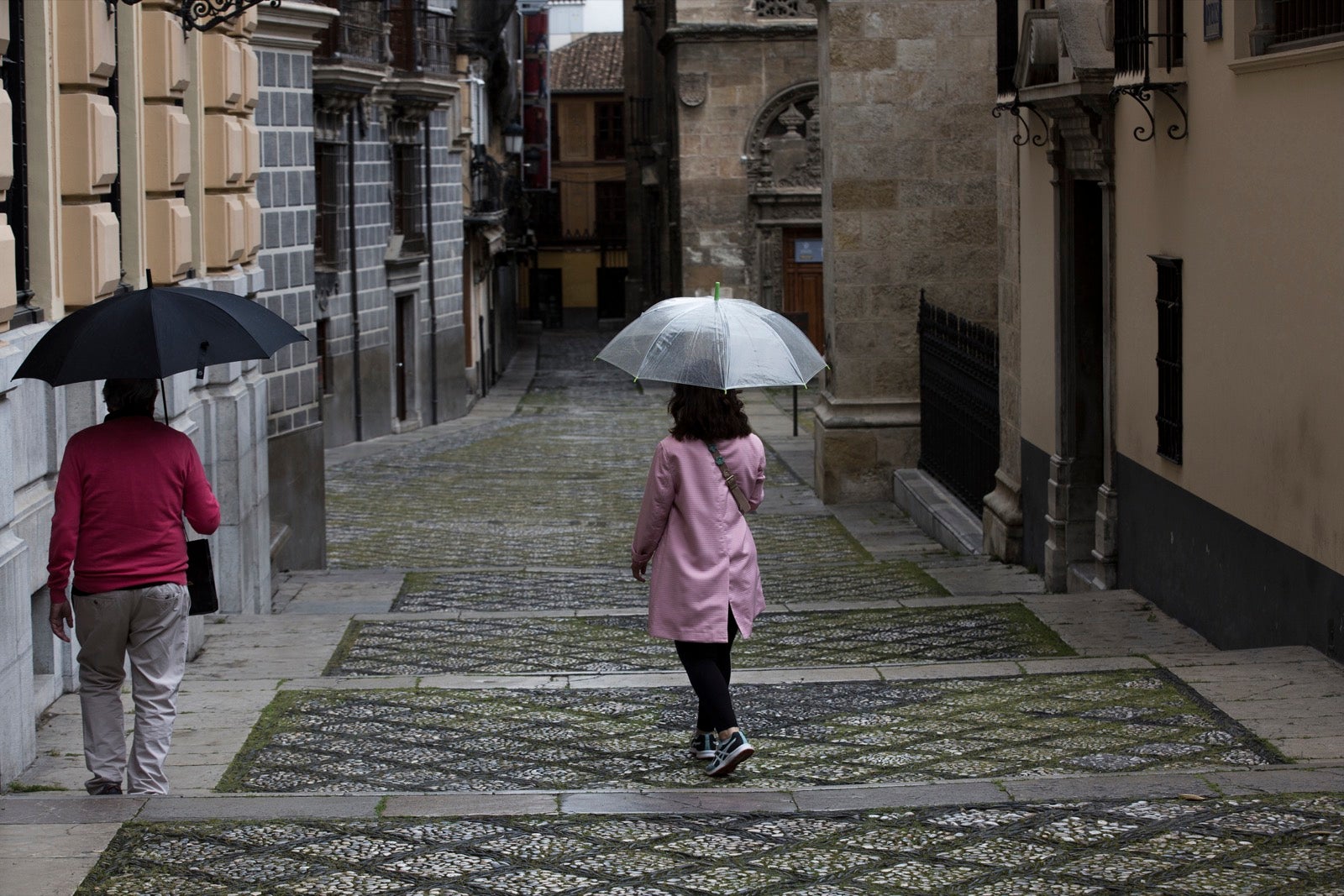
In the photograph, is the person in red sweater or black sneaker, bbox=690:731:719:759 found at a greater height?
the person in red sweater

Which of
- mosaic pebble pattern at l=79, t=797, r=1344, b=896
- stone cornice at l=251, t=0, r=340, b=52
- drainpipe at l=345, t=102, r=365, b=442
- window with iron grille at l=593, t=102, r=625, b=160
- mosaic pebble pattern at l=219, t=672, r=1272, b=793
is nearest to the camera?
mosaic pebble pattern at l=79, t=797, r=1344, b=896

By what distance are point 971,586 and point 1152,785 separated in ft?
23.2

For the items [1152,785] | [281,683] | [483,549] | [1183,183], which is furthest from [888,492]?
[1152,785]

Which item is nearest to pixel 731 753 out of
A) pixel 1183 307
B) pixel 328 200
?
pixel 1183 307

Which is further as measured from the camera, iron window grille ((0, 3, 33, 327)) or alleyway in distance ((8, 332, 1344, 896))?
iron window grille ((0, 3, 33, 327))

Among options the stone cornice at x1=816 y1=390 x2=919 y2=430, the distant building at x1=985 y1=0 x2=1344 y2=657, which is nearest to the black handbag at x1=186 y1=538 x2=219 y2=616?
the distant building at x1=985 y1=0 x2=1344 y2=657

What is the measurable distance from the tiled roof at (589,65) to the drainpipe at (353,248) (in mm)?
42315

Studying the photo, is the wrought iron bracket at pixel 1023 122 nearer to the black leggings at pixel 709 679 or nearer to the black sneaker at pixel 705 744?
the black leggings at pixel 709 679

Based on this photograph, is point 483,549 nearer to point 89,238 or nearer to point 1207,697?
point 89,238

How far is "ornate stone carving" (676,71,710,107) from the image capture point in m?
34.6

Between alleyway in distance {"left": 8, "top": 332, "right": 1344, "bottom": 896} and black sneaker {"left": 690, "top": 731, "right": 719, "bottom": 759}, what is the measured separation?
104mm

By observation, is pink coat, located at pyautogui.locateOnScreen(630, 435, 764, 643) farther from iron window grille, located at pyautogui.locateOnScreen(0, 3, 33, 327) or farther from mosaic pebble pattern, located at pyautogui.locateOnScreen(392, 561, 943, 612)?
mosaic pebble pattern, located at pyautogui.locateOnScreen(392, 561, 943, 612)

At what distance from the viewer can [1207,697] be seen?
6.88m

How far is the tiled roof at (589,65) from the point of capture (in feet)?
228
